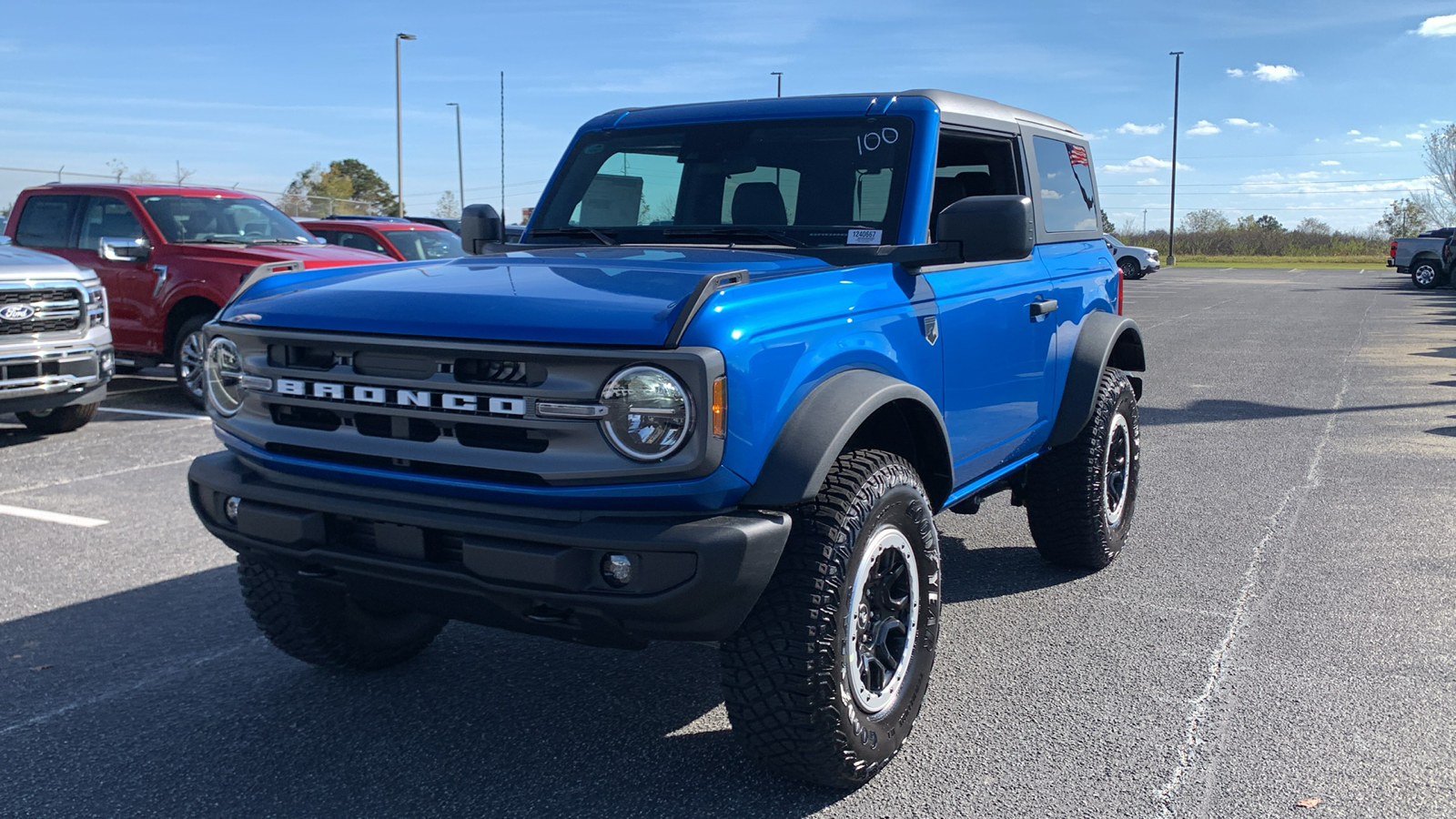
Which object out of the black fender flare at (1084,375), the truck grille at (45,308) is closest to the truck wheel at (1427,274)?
the black fender flare at (1084,375)

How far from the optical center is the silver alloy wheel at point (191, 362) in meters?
9.79

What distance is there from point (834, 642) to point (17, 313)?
7.17m

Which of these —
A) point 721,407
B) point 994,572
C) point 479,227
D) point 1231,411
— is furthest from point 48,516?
point 1231,411

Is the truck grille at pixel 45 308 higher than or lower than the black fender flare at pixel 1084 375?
higher

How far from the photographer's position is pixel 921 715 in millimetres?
3705

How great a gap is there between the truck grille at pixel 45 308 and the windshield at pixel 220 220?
197cm

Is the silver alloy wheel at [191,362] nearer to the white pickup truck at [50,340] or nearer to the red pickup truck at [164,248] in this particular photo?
the red pickup truck at [164,248]

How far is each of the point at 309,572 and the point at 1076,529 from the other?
3179 millimetres

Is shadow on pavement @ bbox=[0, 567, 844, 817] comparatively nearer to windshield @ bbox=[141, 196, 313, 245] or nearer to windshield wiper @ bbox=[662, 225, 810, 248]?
windshield wiper @ bbox=[662, 225, 810, 248]

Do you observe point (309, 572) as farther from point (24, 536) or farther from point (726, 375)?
point (24, 536)

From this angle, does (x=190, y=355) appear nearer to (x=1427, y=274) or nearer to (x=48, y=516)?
(x=48, y=516)

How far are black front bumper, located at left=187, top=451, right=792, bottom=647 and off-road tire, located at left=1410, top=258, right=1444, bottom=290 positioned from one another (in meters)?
38.2

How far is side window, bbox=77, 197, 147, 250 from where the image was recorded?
1033 cm

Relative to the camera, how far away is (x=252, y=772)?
3.27 meters
